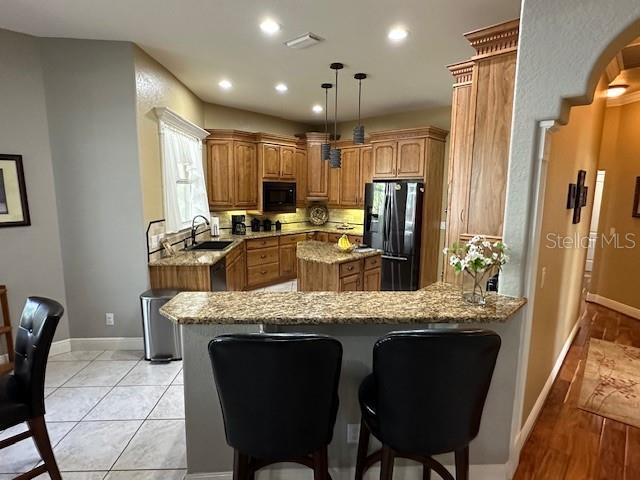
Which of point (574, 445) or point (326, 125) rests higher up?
point (326, 125)

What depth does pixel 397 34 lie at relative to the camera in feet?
9.72

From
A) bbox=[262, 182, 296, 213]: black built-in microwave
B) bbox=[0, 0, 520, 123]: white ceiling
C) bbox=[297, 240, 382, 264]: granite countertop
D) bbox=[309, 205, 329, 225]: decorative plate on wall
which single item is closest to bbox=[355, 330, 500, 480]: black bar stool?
bbox=[297, 240, 382, 264]: granite countertop

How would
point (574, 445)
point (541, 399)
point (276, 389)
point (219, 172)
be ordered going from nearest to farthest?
point (276, 389) → point (574, 445) → point (541, 399) → point (219, 172)

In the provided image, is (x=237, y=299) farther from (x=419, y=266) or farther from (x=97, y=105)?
(x=419, y=266)

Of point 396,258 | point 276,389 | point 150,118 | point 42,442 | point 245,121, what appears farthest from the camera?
point 245,121

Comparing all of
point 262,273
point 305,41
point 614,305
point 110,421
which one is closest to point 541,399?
point 110,421

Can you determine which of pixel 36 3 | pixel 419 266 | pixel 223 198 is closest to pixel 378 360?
pixel 36 3

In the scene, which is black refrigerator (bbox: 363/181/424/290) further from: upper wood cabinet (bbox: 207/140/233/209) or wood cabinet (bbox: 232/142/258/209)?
upper wood cabinet (bbox: 207/140/233/209)

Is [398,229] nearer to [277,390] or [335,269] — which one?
[335,269]

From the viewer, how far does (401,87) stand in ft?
14.7

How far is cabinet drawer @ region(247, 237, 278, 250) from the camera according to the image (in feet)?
18.0

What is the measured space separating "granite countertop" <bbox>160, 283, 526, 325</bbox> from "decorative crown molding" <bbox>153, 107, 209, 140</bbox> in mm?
2530

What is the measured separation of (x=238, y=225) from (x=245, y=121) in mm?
1811

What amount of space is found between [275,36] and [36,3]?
1.72 meters
